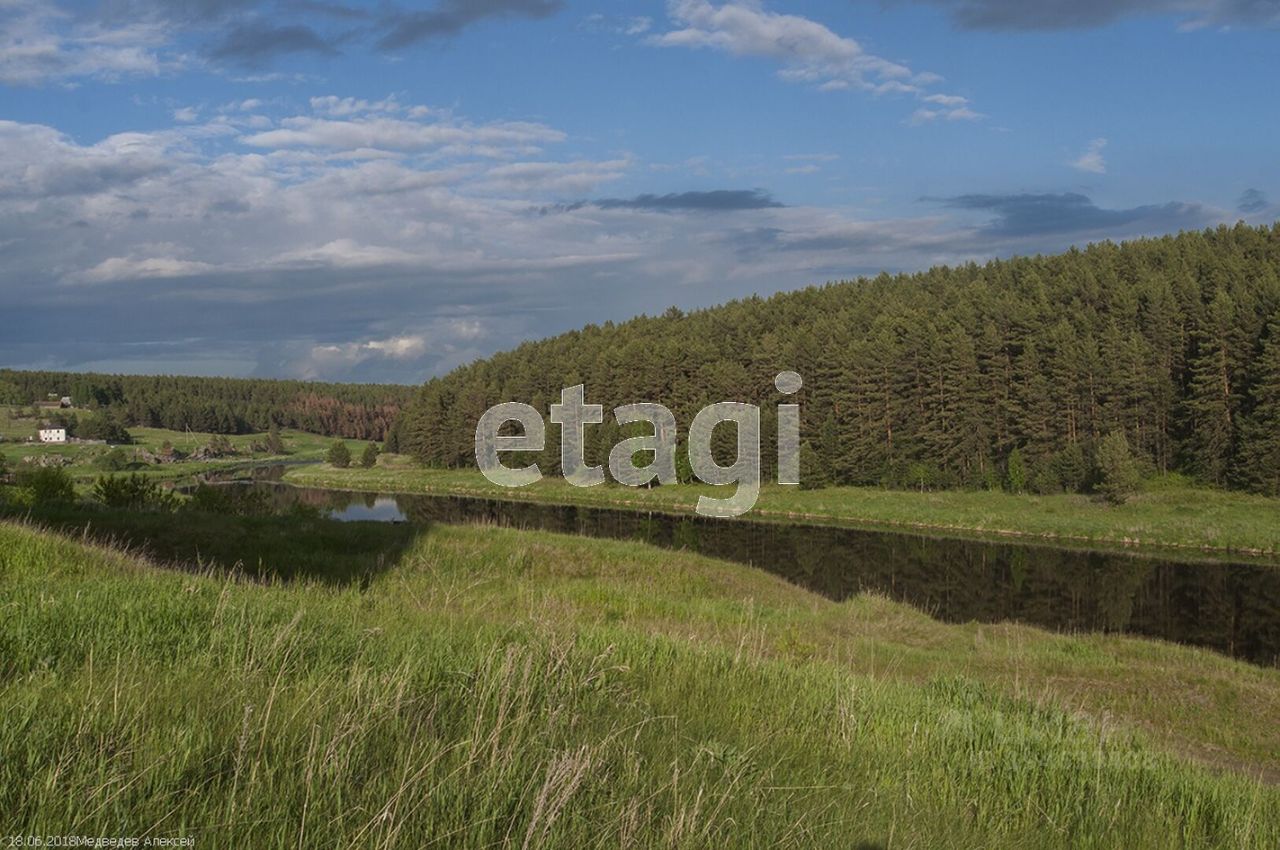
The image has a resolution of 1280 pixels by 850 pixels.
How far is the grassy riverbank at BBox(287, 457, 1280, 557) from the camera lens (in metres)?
52.7

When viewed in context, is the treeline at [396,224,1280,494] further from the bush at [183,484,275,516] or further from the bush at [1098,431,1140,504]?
the bush at [183,484,275,516]

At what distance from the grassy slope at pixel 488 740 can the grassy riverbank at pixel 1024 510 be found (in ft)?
162

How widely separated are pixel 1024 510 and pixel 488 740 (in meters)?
66.0

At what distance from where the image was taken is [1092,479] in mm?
70812

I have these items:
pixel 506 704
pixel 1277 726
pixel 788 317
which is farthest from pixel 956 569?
pixel 788 317

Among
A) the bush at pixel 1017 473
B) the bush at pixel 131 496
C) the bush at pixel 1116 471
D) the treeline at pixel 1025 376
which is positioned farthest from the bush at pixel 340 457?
the bush at pixel 131 496

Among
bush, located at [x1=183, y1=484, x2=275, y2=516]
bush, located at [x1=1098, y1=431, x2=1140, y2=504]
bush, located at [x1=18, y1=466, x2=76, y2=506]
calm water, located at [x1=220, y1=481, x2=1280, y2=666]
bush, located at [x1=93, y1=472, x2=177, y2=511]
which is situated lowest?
A: calm water, located at [x1=220, y1=481, x2=1280, y2=666]

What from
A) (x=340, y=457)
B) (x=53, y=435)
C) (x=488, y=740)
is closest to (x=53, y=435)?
(x=53, y=435)

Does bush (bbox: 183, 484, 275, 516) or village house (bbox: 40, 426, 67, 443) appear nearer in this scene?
bush (bbox: 183, 484, 275, 516)

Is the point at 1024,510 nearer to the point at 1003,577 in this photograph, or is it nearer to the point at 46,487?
the point at 1003,577

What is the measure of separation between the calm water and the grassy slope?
2111cm

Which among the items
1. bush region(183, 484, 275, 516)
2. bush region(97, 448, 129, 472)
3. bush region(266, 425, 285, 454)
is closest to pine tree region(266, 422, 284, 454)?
bush region(266, 425, 285, 454)

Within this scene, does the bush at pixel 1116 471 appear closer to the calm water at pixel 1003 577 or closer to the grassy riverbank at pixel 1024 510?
the grassy riverbank at pixel 1024 510

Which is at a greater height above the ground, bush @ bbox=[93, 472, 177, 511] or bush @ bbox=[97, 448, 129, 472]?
bush @ bbox=[93, 472, 177, 511]
